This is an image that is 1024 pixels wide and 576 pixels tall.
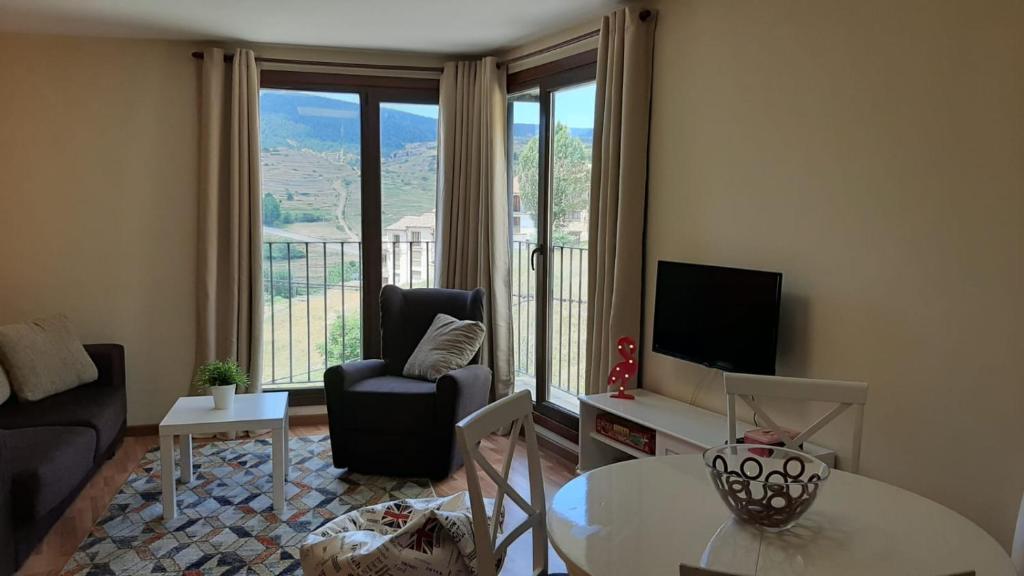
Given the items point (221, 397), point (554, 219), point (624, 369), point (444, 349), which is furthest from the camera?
point (554, 219)

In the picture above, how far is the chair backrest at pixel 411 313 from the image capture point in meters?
4.40

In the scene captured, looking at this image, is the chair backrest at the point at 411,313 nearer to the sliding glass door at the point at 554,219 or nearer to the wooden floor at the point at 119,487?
the sliding glass door at the point at 554,219

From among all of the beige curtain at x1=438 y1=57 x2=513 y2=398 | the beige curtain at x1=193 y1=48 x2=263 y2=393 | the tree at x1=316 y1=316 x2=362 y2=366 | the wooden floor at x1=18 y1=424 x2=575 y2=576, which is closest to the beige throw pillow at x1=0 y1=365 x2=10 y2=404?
the wooden floor at x1=18 y1=424 x2=575 y2=576

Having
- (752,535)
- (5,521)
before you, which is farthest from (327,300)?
(752,535)

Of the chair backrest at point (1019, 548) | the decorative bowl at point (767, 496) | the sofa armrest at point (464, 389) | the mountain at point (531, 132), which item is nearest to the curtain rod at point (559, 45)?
the mountain at point (531, 132)

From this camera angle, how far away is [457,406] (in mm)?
3811

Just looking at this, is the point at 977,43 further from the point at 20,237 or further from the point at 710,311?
the point at 20,237

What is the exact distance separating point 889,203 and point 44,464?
3407 millimetres

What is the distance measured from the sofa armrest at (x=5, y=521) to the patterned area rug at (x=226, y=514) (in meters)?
0.20

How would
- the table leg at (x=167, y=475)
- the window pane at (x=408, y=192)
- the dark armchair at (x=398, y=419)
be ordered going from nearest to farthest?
the table leg at (x=167, y=475), the dark armchair at (x=398, y=419), the window pane at (x=408, y=192)

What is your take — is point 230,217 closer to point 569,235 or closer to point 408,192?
point 408,192

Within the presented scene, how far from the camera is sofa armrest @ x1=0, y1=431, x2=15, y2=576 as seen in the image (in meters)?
2.71

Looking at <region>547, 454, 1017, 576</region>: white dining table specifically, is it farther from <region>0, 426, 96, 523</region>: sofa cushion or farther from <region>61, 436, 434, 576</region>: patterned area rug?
<region>0, 426, 96, 523</region>: sofa cushion

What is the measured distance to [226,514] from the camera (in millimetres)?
3412
